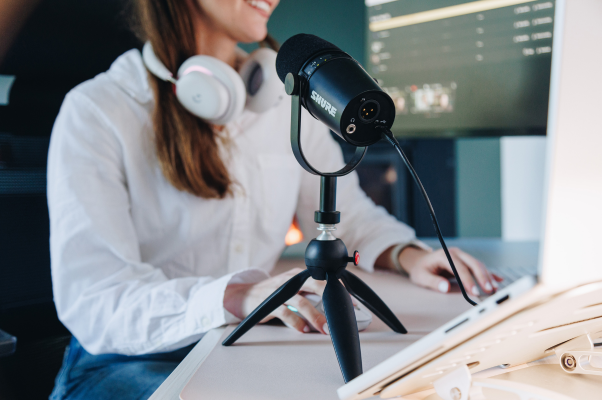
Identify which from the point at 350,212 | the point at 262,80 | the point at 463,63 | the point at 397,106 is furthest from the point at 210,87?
the point at 463,63

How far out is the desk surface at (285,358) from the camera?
369mm

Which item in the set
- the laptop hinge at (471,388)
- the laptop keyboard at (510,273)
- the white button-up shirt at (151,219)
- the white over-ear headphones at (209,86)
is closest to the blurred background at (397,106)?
the white button-up shirt at (151,219)

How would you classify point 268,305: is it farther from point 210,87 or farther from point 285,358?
point 210,87

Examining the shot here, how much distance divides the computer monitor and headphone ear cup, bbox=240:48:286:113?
533 millimetres

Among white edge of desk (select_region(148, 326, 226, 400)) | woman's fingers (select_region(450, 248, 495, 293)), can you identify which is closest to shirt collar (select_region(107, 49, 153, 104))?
white edge of desk (select_region(148, 326, 226, 400))

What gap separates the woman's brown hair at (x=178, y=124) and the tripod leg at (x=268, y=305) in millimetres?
426

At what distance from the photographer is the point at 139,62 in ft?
2.82

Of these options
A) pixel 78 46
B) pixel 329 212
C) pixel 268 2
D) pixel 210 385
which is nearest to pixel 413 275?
pixel 329 212

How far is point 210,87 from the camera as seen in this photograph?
70cm

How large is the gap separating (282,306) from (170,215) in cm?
43

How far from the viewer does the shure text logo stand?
40cm

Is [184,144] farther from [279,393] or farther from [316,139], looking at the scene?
[279,393]

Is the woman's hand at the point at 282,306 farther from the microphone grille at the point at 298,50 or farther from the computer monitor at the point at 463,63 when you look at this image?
the computer monitor at the point at 463,63

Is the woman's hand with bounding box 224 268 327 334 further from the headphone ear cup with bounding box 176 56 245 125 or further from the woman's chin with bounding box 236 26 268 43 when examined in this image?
the woman's chin with bounding box 236 26 268 43
